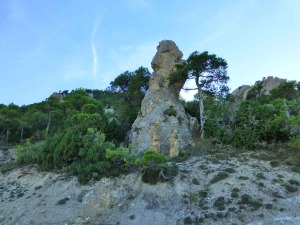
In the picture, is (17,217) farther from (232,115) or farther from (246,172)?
(232,115)

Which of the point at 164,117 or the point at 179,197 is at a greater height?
the point at 164,117

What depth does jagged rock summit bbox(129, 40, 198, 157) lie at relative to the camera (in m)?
33.5

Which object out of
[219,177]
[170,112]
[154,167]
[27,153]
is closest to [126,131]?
[170,112]

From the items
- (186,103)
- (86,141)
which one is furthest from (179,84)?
(86,141)

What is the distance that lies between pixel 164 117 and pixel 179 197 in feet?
44.5

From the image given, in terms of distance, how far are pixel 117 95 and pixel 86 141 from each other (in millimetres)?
15343

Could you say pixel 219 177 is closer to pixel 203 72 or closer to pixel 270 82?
pixel 203 72

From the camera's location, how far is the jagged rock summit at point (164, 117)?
110ft

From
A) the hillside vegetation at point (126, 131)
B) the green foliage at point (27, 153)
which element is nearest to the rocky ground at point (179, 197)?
the hillside vegetation at point (126, 131)

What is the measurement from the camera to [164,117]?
117 ft

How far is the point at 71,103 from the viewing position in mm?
53594

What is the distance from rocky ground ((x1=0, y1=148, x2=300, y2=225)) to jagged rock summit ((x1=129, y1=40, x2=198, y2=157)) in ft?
16.1

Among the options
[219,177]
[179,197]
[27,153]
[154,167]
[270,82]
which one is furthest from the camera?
[270,82]

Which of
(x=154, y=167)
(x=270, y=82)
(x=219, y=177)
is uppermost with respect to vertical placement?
(x=270, y=82)
